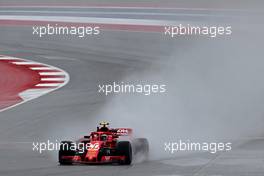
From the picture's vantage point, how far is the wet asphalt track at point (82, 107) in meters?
15.5

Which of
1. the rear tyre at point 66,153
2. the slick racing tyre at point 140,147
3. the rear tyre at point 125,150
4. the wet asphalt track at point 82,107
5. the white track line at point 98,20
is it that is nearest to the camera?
the wet asphalt track at point 82,107

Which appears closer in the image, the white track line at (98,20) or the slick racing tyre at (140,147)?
the slick racing tyre at (140,147)

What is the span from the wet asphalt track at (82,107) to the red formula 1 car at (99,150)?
0.29 metres

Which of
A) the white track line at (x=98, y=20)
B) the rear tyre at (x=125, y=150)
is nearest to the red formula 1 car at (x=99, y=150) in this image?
the rear tyre at (x=125, y=150)

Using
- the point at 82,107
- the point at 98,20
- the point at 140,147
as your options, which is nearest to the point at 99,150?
the point at 140,147

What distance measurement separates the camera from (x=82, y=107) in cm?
2466

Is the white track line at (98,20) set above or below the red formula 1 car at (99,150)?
above

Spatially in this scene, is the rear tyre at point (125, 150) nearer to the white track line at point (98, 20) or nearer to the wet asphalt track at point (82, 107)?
the wet asphalt track at point (82, 107)

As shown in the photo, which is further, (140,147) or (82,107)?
(82,107)

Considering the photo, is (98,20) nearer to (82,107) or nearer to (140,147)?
(82,107)

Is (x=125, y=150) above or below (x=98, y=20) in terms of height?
below

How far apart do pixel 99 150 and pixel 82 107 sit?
8.31m

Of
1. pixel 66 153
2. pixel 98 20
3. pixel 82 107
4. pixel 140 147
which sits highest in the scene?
pixel 98 20

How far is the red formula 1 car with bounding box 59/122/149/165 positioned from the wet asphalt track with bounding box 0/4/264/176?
11.4 inches
